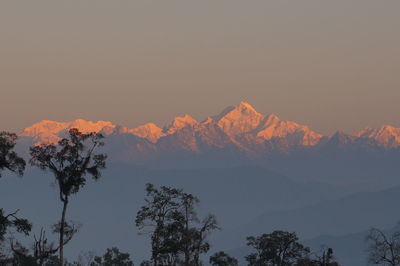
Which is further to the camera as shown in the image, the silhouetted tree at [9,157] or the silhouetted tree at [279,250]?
the silhouetted tree at [279,250]

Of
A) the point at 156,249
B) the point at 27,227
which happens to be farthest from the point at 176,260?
the point at 27,227

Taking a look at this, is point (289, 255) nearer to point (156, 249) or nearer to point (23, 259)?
point (156, 249)

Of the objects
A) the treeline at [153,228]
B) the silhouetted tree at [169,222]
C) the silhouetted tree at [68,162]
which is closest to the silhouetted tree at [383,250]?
the treeline at [153,228]

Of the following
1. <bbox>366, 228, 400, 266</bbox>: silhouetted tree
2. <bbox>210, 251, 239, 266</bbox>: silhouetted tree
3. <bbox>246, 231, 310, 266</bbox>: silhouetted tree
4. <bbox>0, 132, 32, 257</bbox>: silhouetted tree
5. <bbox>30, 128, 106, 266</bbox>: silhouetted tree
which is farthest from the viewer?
<bbox>246, 231, 310, 266</bbox>: silhouetted tree

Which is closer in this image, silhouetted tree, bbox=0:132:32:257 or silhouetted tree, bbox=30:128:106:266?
silhouetted tree, bbox=0:132:32:257

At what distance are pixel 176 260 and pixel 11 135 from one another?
95.7 feet

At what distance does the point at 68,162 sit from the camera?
75.4 meters

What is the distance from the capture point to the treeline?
67875mm

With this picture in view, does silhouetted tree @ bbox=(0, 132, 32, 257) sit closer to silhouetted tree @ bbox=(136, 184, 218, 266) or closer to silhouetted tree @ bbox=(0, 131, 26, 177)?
silhouetted tree @ bbox=(0, 131, 26, 177)

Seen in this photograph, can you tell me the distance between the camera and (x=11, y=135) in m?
67.8

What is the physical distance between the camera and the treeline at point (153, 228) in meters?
67.9

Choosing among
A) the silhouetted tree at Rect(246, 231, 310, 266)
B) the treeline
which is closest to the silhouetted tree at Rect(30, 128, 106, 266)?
the treeline

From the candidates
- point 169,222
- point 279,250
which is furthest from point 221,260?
point 169,222

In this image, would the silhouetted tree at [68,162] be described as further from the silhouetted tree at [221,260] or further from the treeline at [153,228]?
the silhouetted tree at [221,260]
